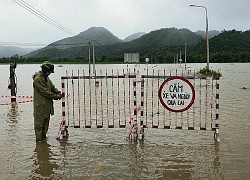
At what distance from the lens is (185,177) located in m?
5.75

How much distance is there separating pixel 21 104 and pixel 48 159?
32.4 feet

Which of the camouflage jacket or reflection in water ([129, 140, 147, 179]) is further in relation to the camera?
the camouflage jacket

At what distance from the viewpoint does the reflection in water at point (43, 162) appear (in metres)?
6.05

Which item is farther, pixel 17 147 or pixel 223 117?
pixel 223 117

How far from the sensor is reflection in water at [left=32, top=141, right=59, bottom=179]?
605 cm

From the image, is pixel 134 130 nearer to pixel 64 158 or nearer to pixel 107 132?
pixel 107 132

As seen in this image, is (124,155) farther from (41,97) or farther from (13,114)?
(13,114)

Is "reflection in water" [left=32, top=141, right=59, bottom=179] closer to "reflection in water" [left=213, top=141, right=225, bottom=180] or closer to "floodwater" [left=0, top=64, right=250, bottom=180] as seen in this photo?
"floodwater" [left=0, top=64, right=250, bottom=180]

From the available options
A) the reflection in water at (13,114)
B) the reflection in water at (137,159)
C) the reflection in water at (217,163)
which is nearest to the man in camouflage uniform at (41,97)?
the reflection in water at (137,159)

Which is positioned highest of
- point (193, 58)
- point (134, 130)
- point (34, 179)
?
point (193, 58)

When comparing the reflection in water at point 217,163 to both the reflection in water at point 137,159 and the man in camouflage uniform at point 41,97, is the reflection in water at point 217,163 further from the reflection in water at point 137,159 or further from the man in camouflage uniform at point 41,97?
the man in camouflage uniform at point 41,97

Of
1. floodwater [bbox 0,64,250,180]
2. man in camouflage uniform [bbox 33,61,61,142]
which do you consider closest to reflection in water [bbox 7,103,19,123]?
floodwater [bbox 0,64,250,180]

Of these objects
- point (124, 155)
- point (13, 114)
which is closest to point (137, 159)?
point (124, 155)

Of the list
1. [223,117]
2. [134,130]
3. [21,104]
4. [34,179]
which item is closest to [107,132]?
[134,130]
